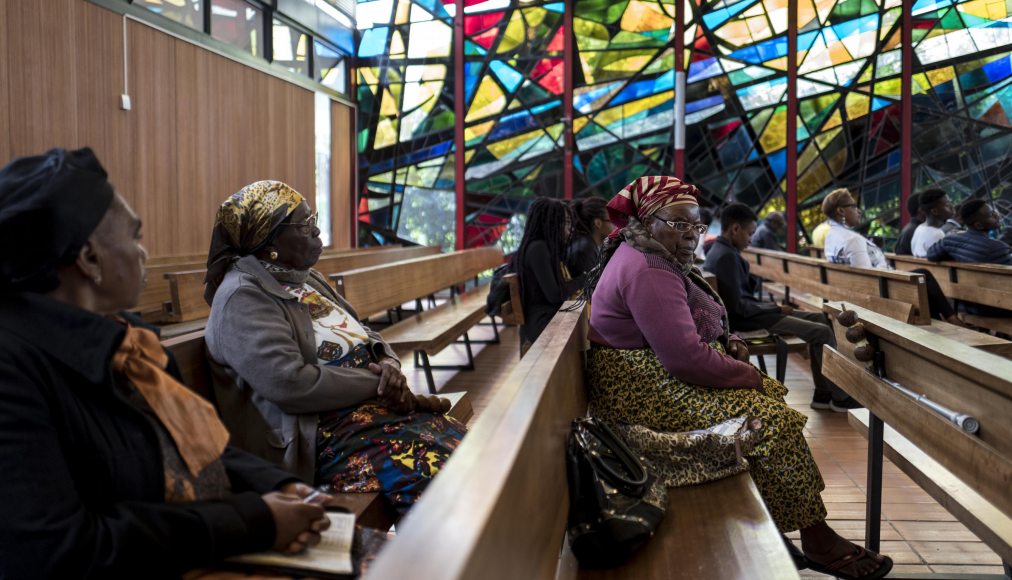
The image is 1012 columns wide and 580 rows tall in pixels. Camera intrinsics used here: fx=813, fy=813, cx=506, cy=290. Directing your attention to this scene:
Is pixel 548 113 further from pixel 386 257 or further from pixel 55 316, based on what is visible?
pixel 55 316

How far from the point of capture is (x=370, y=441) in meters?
1.90

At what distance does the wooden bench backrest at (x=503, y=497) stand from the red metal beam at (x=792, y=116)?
892cm

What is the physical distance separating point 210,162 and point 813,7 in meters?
7.35

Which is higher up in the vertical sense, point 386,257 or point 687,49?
point 687,49

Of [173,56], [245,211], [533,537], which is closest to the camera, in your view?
[533,537]

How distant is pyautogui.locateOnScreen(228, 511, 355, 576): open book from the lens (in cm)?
120

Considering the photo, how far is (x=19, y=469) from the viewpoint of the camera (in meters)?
1.04

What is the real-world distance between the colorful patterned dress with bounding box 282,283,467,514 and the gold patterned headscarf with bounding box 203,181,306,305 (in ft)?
0.49

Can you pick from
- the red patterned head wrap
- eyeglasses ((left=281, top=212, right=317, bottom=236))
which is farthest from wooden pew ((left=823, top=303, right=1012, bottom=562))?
eyeglasses ((left=281, top=212, right=317, bottom=236))

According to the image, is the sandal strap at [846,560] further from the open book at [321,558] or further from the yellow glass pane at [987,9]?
the yellow glass pane at [987,9]

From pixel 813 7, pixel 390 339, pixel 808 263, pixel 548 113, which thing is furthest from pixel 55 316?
pixel 813 7

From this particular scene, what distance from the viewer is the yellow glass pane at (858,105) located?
32.4ft

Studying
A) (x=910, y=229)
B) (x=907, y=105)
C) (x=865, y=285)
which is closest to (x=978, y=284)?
(x=865, y=285)

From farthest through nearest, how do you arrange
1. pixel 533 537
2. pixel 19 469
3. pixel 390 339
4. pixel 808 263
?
pixel 808 263, pixel 390 339, pixel 533 537, pixel 19 469
